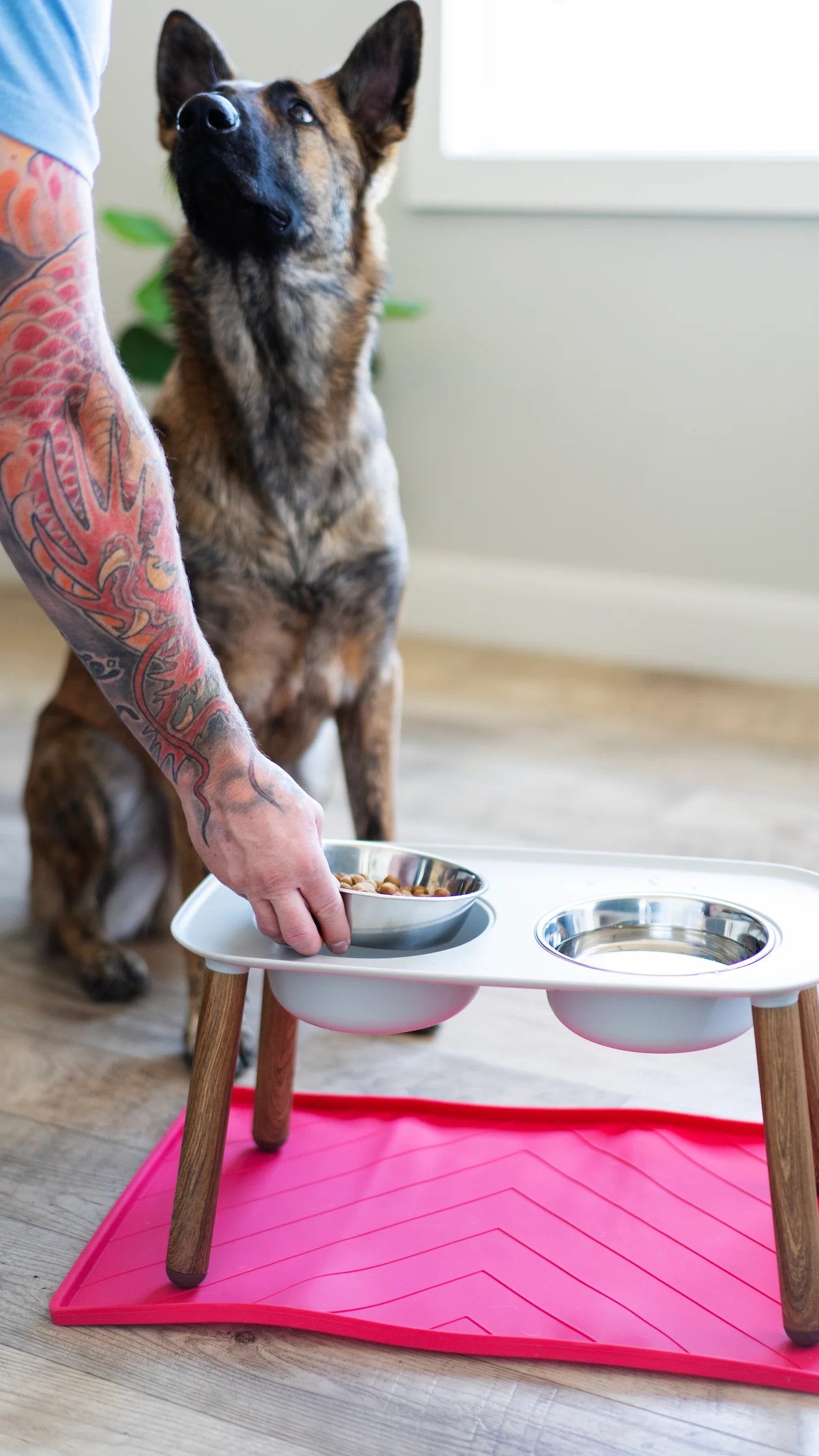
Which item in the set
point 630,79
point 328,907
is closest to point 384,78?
point 328,907

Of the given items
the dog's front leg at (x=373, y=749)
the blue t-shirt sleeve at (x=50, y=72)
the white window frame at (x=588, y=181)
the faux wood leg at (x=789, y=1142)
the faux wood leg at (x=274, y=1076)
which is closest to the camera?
the blue t-shirt sleeve at (x=50, y=72)

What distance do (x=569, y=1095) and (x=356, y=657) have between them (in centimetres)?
60

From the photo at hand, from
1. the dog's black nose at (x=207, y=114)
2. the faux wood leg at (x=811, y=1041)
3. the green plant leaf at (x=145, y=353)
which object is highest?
the dog's black nose at (x=207, y=114)

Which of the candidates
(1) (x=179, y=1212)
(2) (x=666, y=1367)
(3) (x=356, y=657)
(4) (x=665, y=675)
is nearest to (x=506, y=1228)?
(2) (x=666, y=1367)

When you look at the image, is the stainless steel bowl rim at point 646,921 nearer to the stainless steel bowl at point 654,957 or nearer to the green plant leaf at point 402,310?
the stainless steel bowl at point 654,957

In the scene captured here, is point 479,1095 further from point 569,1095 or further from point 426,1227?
point 426,1227

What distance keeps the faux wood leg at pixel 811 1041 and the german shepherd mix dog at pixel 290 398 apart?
0.74 m

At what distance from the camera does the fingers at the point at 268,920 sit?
3.36 feet

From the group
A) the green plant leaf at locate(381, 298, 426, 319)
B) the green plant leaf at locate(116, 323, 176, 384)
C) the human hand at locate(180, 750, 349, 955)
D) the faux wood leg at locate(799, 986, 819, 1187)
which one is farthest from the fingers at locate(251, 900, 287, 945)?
the green plant leaf at locate(116, 323, 176, 384)

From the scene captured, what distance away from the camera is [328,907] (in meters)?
1.03

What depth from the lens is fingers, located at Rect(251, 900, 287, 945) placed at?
103cm

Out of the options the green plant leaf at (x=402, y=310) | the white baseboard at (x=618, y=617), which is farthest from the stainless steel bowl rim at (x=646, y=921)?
the green plant leaf at (x=402, y=310)

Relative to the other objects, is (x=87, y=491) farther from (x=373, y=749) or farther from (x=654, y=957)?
(x=373, y=749)

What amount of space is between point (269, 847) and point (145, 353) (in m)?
2.55
